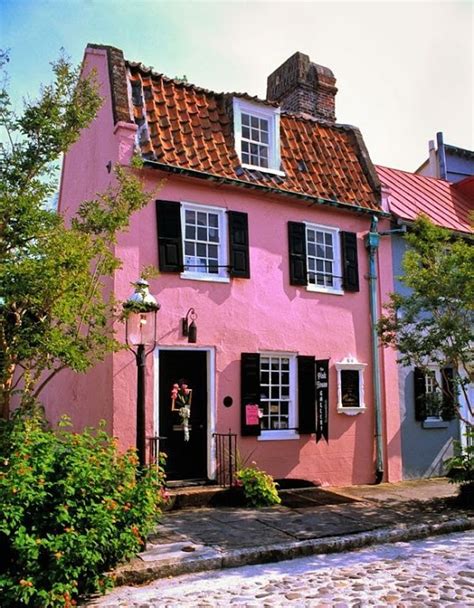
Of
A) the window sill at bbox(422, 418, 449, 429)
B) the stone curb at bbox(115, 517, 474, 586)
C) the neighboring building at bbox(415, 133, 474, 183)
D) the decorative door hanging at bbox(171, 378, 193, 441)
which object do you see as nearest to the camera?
the stone curb at bbox(115, 517, 474, 586)

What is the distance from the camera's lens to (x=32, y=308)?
6586 mm

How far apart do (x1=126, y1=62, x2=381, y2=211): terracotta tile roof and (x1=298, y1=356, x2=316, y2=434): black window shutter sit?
332 cm

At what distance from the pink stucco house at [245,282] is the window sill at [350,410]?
22 millimetres

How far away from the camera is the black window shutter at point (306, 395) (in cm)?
1122

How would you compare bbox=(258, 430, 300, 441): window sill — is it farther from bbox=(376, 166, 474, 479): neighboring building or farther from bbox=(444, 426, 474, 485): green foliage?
bbox=(444, 426, 474, 485): green foliage

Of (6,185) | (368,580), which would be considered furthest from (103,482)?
(6,185)

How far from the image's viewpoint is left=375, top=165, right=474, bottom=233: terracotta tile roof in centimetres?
1407

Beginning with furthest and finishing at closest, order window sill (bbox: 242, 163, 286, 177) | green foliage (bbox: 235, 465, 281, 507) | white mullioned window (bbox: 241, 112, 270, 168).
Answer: white mullioned window (bbox: 241, 112, 270, 168), window sill (bbox: 242, 163, 286, 177), green foliage (bbox: 235, 465, 281, 507)

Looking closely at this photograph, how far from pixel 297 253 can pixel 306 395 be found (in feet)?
8.98

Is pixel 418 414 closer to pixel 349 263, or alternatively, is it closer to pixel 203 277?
pixel 349 263

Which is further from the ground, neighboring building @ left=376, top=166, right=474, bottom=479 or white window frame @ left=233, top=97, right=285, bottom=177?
white window frame @ left=233, top=97, right=285, bottom=177

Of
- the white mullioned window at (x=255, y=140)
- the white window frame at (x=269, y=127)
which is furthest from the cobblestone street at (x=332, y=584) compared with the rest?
the white mullioned window at (x=255, y=140)

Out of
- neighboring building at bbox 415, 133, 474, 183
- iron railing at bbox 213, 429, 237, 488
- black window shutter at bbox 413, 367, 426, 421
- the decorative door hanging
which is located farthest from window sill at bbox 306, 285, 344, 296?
neighboring building at bbox 415, 133, 474, 183

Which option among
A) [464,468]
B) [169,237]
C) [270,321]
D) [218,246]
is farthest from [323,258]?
[464,468]
